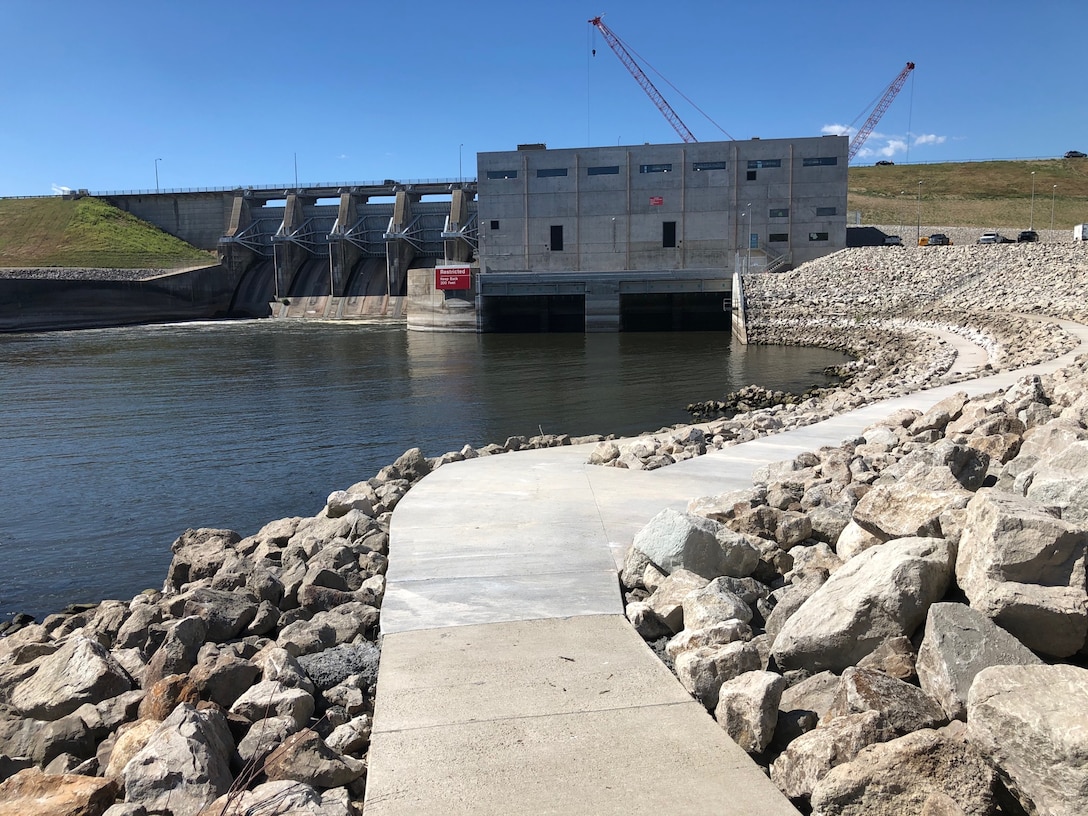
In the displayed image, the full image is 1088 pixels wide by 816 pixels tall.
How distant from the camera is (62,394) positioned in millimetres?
30922

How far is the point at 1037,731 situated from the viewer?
10.4ft

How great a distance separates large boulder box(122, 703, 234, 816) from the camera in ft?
13.2

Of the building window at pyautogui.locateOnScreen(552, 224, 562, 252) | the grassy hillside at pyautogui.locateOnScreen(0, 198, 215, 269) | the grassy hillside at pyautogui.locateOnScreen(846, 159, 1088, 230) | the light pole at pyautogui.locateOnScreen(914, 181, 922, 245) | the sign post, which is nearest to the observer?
the sign post

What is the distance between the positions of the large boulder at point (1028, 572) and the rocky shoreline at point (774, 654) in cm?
1

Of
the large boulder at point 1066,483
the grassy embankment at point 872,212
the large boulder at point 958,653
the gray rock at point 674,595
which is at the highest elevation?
the grassy embankment at point 872,212

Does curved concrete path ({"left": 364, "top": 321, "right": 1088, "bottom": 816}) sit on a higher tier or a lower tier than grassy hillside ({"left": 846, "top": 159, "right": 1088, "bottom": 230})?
lower

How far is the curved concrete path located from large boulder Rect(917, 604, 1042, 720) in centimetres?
96

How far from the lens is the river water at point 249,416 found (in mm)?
13609

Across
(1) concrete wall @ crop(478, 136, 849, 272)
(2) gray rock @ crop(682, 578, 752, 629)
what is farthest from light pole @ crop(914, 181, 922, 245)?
(2) gray rock @ crop(682, 578, 752, 629)

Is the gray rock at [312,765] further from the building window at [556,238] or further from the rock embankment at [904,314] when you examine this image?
the building window at [556,238]

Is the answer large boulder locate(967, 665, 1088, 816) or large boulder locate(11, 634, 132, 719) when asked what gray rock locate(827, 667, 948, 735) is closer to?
large boulder locate(967, 665, 1088, 816)

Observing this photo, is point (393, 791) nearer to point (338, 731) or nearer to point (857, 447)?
point (338, 731)

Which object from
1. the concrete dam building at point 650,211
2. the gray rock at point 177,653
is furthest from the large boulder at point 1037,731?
the concrete dam building at point 650,211

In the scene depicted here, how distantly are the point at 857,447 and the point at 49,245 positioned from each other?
101 meters
